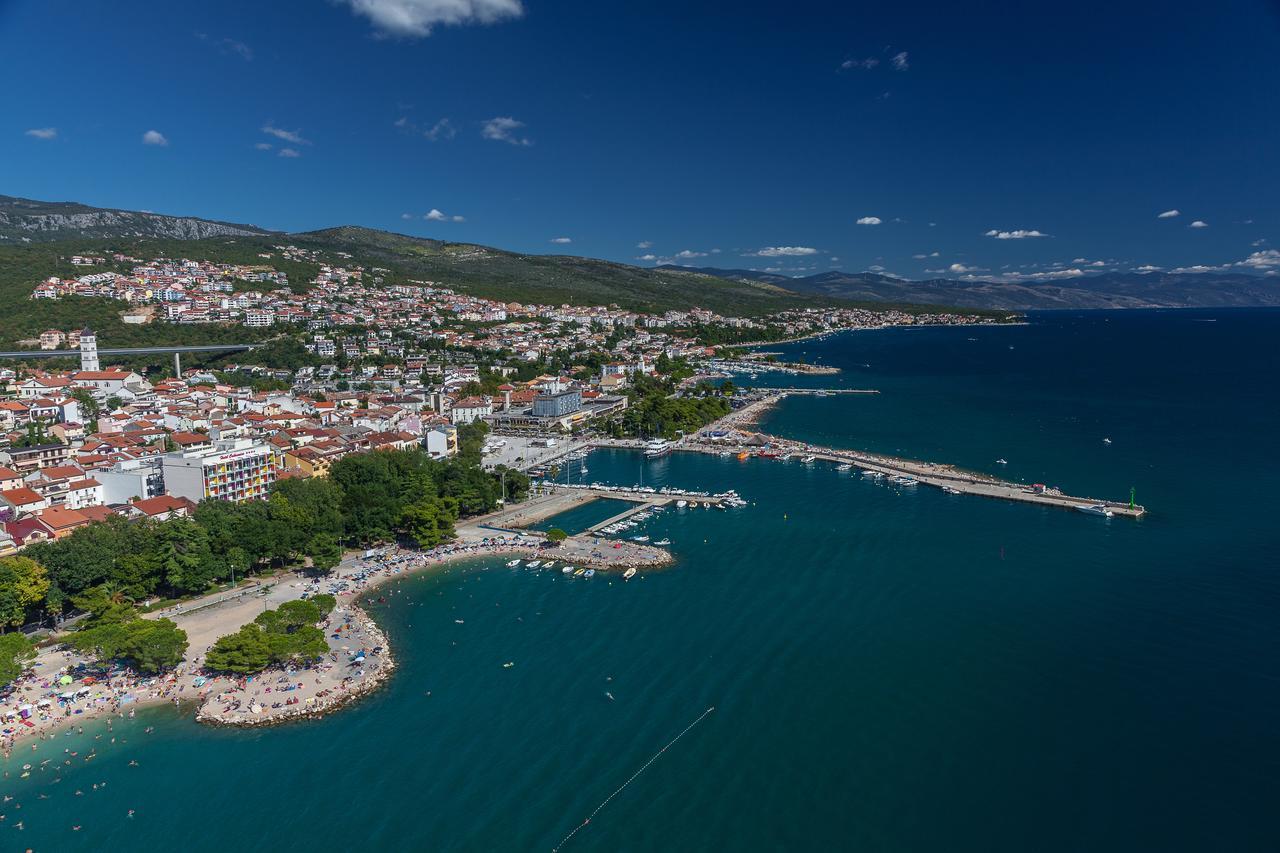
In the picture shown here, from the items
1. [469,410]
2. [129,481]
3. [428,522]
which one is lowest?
[428,522]

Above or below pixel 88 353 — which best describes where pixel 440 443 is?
below

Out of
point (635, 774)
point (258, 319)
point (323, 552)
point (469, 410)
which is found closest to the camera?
point (635, 774)

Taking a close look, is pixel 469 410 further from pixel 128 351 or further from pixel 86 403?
pixel 128 351

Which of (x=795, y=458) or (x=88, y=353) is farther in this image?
(x=88, y=353)

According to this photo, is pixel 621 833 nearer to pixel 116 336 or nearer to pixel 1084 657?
pixel 1084 657

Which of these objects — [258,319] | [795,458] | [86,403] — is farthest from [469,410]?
[258,319]

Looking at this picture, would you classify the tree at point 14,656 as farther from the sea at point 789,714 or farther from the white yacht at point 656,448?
the white yacht at point 656,448

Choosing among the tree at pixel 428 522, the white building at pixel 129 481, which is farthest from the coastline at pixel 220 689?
the white building at pixel 129 481
